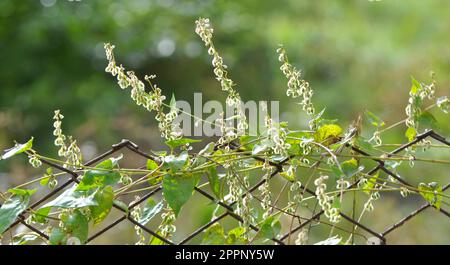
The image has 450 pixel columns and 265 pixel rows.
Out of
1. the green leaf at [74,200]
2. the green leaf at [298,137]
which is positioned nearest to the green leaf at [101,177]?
the green leaf at [74,200]

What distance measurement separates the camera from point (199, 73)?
15.8ft

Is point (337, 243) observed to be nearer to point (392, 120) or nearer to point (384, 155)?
point (384, 155)

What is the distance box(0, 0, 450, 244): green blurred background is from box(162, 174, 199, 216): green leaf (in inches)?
115

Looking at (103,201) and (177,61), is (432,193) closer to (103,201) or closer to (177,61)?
(103,201)

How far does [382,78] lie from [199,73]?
1229 mm

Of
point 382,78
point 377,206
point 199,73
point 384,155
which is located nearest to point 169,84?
point 199,73

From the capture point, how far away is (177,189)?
89cm

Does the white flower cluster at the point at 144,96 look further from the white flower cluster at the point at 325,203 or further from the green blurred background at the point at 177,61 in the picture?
the green blurred background at the point at 177,61

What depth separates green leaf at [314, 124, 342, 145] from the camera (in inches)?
37.2

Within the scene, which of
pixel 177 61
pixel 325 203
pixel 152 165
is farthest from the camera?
pixel 177 61

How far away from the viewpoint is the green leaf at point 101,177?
87 centimetres

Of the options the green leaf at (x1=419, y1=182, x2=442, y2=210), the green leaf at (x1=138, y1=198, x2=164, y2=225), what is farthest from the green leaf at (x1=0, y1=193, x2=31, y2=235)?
the green leaf at (x1=419, y1=182, x2=442, y2=210)

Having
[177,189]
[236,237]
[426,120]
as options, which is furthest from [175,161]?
[426,120]

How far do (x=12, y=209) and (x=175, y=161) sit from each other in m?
0.20
